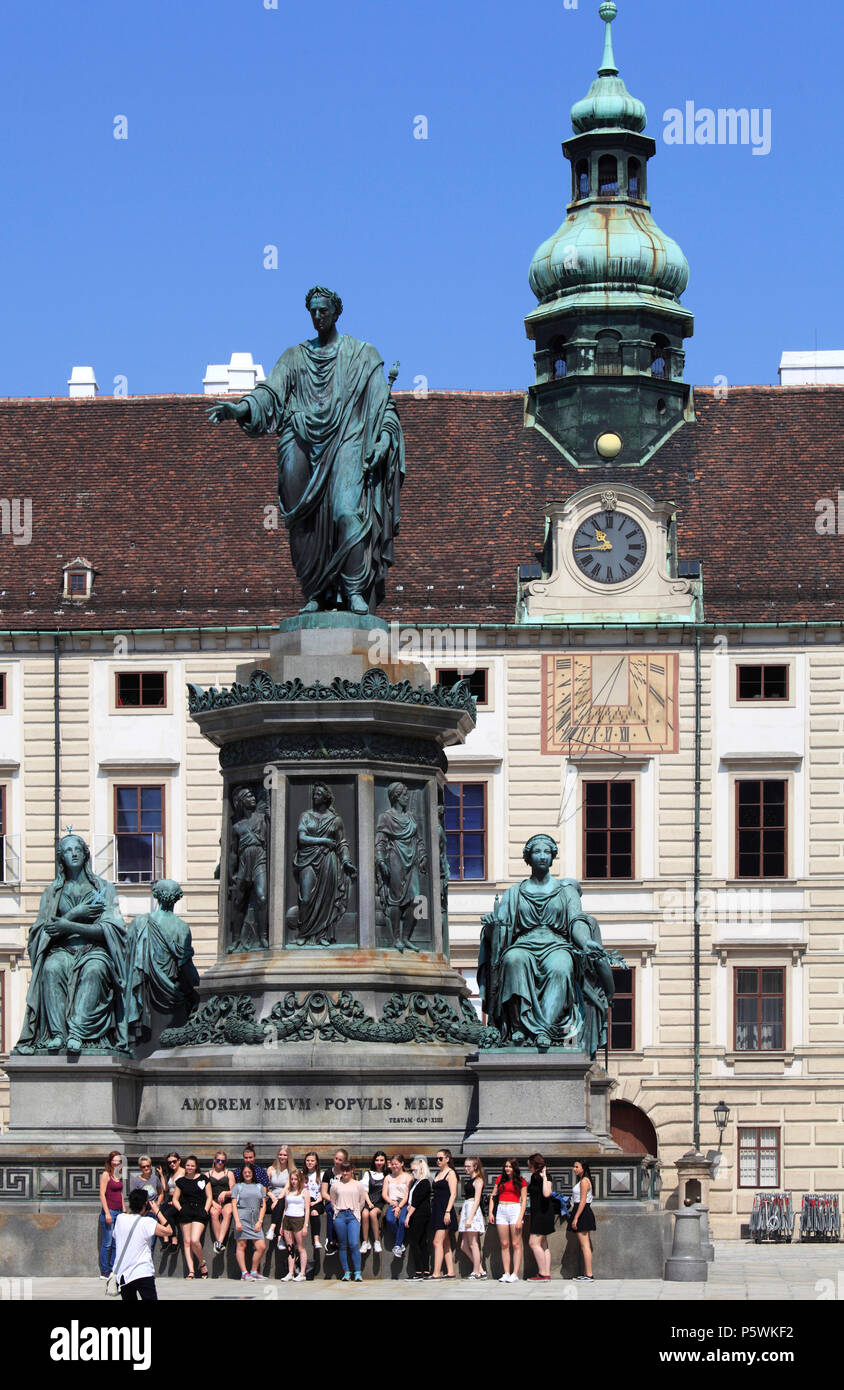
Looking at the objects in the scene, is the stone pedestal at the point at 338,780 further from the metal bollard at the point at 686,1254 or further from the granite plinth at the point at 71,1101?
the metal bollard at the point at 686,1254

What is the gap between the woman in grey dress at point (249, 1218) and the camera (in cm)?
2500

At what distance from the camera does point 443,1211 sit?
977 inches

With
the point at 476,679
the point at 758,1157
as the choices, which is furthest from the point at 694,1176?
the point at 476,679

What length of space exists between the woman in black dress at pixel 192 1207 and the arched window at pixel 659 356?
44.4 metres

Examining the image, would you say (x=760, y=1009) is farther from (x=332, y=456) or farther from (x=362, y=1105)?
(x=362, y=1105)

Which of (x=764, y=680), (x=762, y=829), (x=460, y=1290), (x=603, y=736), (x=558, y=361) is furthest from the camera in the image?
(x=558, y=361)

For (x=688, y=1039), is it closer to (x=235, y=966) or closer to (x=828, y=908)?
(x=828, y=908)

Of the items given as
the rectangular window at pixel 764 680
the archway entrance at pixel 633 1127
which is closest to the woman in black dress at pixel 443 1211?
the archway entrance at pixel 633 1127

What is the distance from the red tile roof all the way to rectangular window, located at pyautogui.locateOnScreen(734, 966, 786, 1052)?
23.5 ft

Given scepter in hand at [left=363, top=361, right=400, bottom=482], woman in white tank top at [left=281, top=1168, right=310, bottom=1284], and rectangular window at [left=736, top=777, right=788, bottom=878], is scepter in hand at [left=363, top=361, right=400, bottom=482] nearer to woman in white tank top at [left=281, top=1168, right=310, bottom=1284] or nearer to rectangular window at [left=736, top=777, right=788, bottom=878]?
woman in white tank top at [left=281, top=1168, right=310, bottom=1284]

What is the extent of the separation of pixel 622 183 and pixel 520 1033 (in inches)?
1831

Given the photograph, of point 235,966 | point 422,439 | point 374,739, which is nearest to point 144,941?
point 235,966

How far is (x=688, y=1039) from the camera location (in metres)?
61.3

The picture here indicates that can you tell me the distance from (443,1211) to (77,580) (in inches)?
1553
